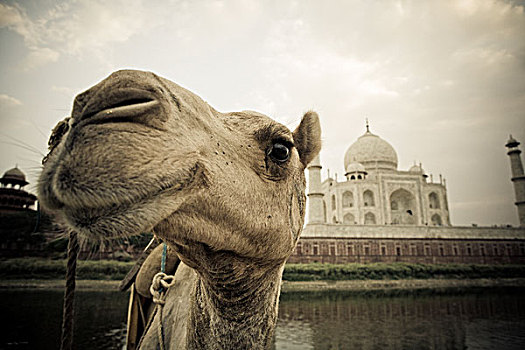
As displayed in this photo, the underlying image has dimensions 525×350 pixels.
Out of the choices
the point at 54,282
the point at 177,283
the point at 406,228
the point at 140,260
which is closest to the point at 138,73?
the point at 177,283

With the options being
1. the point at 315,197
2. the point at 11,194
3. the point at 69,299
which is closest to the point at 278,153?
the point at 69,299

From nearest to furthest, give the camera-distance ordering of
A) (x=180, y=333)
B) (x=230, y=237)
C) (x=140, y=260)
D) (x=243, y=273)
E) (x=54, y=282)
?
(x=230, y=237) < (x=243, y=273) < (x=180, y=333) < (x=140, y=260) < (x=54, y=282)

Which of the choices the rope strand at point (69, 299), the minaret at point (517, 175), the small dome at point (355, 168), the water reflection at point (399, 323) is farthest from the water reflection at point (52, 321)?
the minaret at point (517, 175)

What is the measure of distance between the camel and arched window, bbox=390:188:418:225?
4711 cm

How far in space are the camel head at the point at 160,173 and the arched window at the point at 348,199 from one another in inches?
1793

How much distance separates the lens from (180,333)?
5.98 ft

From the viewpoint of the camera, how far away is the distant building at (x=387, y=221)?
111 feet

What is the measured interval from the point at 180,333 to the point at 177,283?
429mm

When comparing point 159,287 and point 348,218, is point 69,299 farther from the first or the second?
point 348,218

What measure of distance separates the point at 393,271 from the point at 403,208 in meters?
19.0

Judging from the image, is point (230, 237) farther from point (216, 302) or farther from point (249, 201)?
point (216, 302)

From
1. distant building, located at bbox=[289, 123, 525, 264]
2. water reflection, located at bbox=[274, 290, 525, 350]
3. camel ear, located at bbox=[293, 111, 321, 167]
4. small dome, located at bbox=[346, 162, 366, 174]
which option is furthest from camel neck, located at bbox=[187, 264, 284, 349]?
small dome, located at bbox=[346, 162, 366, 174]

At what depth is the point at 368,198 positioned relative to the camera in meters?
45.7

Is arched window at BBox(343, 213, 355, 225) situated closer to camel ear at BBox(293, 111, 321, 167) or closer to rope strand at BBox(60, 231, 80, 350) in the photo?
camel ear at BBox(293, 111, 321, 167)
